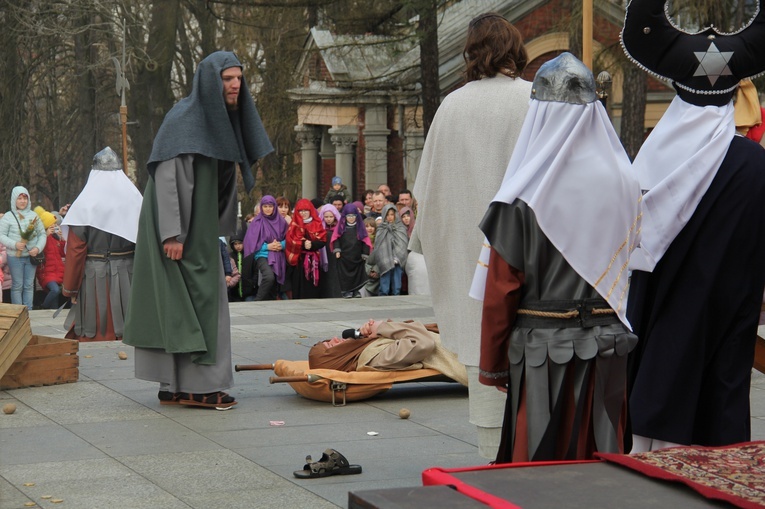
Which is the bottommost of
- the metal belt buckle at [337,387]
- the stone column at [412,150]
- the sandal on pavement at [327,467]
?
the sandal on pavement at [327,467]

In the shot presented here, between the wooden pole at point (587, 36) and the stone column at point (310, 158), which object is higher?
the stone column at point (310, 158)

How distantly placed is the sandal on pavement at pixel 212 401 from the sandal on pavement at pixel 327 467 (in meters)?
1.92

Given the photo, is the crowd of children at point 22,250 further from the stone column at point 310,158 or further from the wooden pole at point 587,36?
the stone column at point 310,158

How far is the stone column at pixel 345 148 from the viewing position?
35031 mm

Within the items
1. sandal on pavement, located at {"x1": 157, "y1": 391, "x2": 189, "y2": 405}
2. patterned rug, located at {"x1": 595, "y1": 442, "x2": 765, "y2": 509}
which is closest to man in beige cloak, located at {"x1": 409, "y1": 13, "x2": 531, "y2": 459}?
patterned rug, located at {"x1": 595, "y1": 442, "x2": 765, "y2": 509}

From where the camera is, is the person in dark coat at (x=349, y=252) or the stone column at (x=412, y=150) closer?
the person in dark coat at (x=349, y=252)

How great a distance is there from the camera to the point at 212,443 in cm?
670

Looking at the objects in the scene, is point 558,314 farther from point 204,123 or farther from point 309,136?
point 309,136

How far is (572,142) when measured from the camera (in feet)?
14.9

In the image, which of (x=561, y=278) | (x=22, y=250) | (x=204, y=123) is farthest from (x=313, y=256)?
(x=561, y=278)

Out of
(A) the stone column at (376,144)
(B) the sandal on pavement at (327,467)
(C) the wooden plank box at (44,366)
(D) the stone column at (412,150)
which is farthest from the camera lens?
(A) the stone column at (376,144)

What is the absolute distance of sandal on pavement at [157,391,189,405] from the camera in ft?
25.9

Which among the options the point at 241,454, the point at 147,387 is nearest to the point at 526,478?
the point at 241,454

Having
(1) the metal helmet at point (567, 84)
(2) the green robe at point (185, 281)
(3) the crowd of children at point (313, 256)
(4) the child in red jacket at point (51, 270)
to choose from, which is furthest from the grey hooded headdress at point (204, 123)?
(4) the child in red jacket at point (51, 270)
